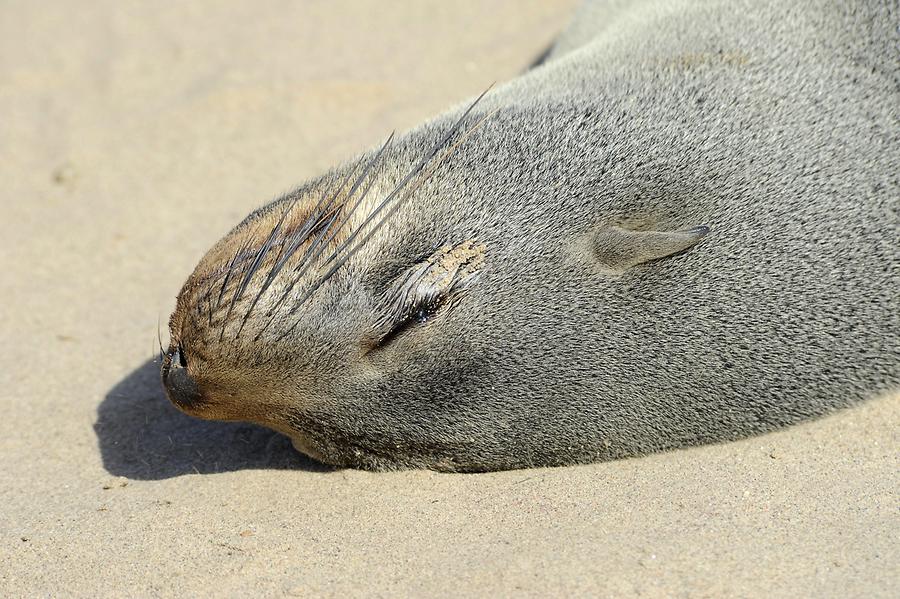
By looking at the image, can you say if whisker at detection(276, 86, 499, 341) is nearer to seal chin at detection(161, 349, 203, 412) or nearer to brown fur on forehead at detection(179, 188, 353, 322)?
brown fur on forehead at detection(179, 188, 353, 322)

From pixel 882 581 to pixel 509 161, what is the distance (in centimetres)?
160

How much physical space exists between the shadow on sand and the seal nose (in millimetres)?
492

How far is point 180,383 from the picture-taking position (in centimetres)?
304

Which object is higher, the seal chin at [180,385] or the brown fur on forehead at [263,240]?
the brown fur on forehead at [263,240]

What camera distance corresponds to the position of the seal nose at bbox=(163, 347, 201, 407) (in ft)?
9.92

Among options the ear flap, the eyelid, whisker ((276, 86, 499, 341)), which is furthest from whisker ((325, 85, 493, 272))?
the ear flap

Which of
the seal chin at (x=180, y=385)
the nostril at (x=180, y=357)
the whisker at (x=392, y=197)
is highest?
the whisker at (x=392, y=197)

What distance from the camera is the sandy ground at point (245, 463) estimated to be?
112 inches

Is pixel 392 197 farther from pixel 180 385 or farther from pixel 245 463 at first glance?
pixel 245 463

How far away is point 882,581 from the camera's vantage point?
8.78 ft

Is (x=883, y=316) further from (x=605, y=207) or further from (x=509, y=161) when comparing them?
(x=509, y=161)

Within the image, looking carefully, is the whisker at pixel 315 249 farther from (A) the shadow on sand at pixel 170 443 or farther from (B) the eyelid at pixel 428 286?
(A) the shadow on sand at pixel 170 443

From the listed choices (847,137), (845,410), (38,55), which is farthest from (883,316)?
(38,55)

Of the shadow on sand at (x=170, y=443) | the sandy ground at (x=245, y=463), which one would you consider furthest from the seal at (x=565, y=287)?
the shadow on sand at (x=170, y=443)
